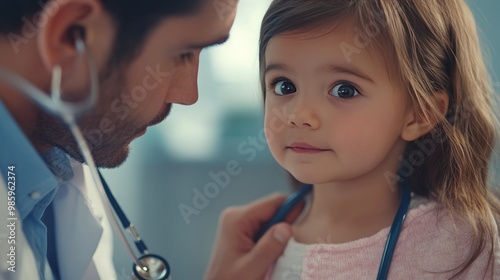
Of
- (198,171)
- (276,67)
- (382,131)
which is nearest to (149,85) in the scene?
(276,67)

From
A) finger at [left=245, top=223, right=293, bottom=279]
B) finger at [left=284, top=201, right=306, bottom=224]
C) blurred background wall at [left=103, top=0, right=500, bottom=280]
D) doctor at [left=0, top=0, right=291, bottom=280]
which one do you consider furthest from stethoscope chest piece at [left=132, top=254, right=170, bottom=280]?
blurred background wall at [left=103, top=0, right=500, bottom=280]

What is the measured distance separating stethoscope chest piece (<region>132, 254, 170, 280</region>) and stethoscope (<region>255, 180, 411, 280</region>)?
30cm

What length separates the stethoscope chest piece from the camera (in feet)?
2.86

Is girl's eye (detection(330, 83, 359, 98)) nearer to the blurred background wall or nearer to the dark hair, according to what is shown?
the dark hair

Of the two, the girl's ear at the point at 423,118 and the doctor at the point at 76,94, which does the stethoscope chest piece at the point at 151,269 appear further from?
the girl's ear at the point at 423,118

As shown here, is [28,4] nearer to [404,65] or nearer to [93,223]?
[93,223]

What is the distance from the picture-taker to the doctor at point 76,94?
0.75 m

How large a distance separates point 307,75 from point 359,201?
23cm

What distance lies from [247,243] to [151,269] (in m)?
0.34

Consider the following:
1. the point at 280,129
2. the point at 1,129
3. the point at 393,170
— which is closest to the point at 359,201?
the point at 393,170

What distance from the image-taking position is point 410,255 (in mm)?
1013

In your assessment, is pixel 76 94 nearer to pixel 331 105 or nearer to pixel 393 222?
pixel 331 105


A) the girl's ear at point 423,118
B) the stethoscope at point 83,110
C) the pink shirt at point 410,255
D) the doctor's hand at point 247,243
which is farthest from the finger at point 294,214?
the stethoscope at point 83,110

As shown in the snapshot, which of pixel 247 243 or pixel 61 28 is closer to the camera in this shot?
pixel 61 28
